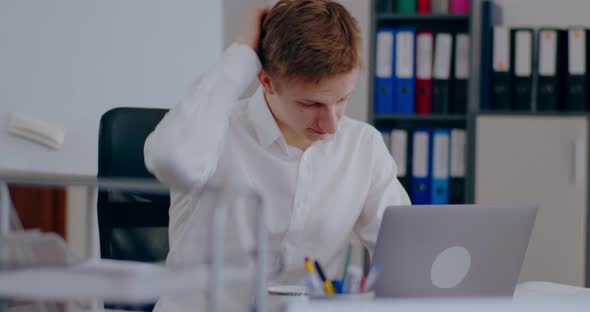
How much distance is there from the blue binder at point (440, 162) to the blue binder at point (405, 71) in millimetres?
169

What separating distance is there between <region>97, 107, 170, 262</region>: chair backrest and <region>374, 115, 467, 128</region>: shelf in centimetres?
213

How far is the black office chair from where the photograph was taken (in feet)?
5.64

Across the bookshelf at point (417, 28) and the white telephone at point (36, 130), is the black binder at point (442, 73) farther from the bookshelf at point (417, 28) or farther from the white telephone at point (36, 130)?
the white telephone at point (36, 130)

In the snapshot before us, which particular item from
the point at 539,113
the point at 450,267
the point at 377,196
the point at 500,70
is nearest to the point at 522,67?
the point at 500,70

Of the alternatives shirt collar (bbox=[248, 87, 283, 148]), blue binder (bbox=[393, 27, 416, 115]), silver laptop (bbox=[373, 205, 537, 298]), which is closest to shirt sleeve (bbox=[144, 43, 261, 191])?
shirt collar (bbox=[248, 87, 283, 148])

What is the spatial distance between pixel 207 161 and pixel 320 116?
221 mm

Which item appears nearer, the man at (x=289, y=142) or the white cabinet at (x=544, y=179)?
the man at (x=289, y=142)

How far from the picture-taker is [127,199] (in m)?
1.75

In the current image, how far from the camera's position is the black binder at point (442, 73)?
12.1ft

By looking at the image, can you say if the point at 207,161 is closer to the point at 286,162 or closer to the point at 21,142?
the point at 286,162

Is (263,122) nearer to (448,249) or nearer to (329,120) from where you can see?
(329,120)

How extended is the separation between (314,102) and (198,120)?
21 cm

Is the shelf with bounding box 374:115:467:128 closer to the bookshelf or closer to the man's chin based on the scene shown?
the bookshelf

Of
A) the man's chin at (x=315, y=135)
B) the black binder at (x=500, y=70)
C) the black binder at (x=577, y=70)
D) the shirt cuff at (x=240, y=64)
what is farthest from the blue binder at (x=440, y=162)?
the shirt cuff at (x=240, y=64)
